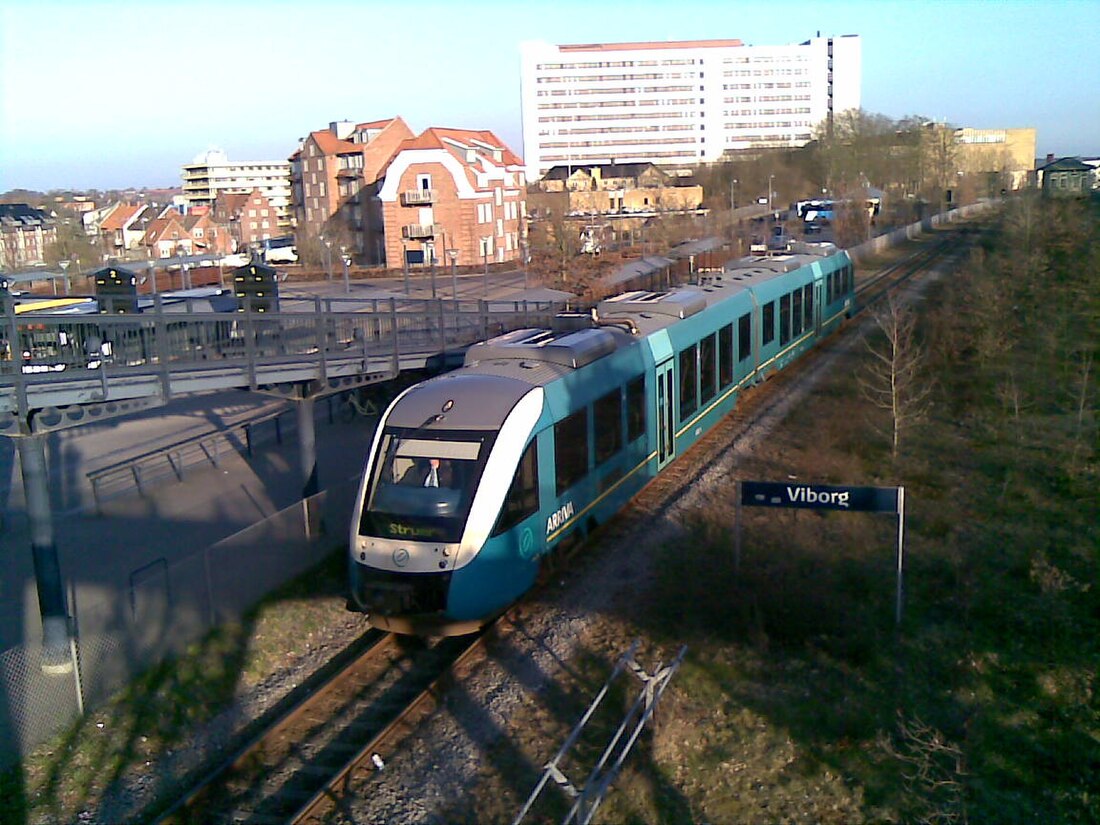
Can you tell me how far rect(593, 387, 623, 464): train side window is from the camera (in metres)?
11.7

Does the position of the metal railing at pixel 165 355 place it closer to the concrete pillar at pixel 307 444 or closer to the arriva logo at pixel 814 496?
the concrete pillar at pixel 307 444

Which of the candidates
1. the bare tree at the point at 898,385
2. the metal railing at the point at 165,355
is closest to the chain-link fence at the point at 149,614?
the metal railing at the point at 165,355

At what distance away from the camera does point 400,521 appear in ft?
31.0

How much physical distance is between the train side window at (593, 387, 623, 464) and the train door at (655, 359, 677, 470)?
1444 millimetres

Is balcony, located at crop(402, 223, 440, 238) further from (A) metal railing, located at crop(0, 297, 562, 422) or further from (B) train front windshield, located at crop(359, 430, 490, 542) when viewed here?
(B) train front windshield, located at crop(359, 430, 490, 542)

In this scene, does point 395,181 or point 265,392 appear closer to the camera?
point 265,392

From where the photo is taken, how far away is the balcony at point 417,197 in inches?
2240

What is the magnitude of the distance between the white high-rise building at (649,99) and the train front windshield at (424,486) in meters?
113

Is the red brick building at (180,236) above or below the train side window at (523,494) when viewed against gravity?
above

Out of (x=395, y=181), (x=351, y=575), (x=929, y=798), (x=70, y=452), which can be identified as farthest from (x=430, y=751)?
(x=395, y=181)

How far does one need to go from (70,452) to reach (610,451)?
11943 millimetres

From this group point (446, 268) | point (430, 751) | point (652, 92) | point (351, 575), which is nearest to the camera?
point (430, 751)

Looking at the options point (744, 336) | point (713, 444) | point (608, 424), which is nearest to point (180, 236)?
point (744, 336)

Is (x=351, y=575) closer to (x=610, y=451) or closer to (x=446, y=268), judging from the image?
(x=610, y=451)
